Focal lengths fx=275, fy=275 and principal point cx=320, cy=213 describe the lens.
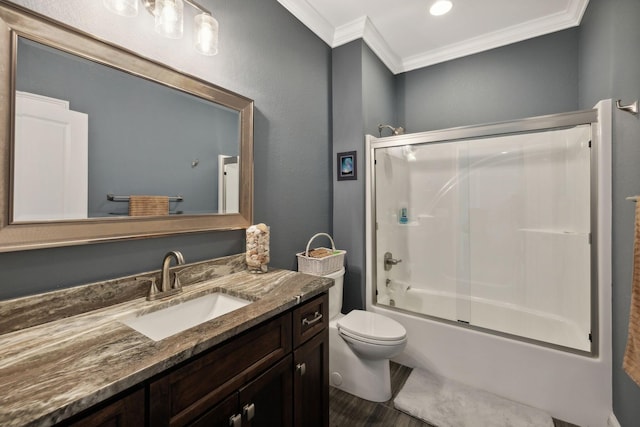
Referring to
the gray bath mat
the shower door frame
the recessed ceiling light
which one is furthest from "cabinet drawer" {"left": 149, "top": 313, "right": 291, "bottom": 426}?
the recessed ceiling light

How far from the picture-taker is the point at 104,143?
1.05 metres

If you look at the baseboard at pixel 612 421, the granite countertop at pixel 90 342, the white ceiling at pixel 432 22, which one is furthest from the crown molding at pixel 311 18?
the baseboard at pixel 612 421

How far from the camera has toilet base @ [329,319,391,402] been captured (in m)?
1.77

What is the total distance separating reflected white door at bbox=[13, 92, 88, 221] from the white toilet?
1.47m

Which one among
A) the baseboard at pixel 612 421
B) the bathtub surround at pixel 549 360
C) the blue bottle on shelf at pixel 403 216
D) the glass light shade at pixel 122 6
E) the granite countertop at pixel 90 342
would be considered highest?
the glass light shade at pixel 122 6

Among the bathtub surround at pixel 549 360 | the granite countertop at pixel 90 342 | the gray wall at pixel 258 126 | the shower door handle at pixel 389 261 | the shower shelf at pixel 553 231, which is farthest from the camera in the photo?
the shower door handle at pixel 389 261

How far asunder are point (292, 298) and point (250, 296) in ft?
0.65

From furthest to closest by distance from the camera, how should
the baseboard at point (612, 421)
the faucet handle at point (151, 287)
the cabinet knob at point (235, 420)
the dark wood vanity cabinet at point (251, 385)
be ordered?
the baseboard at point (612, 421)
the faucet handle at point (151, 287)
the cabinet knob at point (235, 420)
the dark wood vanity cabinet at point (251, 385)

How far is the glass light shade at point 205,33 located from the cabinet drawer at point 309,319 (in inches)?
49.9

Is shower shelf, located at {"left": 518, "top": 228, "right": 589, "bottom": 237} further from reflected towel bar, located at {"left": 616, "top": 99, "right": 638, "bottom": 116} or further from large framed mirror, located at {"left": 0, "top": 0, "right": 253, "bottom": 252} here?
large framed mirror, located at {"left": 0, "top": 0, "right": 253, "bottom": 252}

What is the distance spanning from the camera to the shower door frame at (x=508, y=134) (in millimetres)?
1578

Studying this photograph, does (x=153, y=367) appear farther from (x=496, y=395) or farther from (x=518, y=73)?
(x=518, y=73)

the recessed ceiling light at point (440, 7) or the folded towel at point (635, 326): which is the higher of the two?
the recessed ceiling light at point (440, 7)

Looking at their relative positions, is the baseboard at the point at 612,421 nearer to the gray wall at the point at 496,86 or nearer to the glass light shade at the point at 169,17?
the gray wall at the point at 496,86
